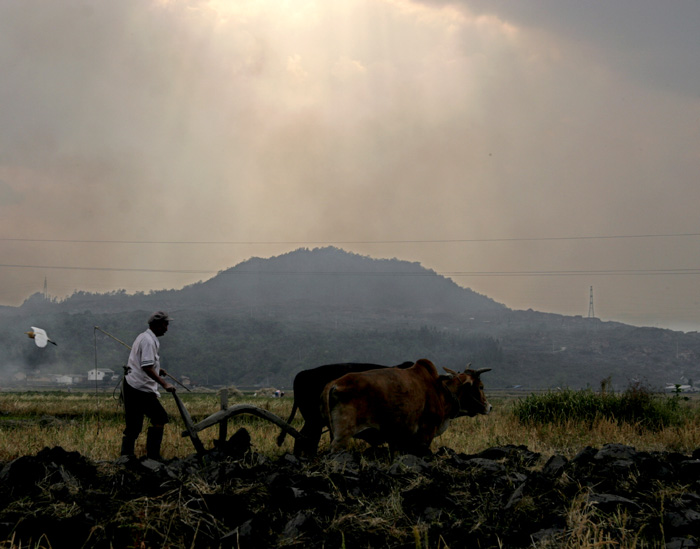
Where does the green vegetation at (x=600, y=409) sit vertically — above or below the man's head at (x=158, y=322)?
below

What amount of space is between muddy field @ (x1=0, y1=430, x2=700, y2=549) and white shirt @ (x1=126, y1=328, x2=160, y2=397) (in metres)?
2.08

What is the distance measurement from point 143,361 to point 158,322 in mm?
632

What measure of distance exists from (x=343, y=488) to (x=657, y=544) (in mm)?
2822

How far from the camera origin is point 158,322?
396 inches

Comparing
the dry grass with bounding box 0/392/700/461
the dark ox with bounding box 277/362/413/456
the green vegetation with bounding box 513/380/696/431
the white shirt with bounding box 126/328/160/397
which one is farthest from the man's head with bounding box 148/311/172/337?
the green vegetation with bounding box 513/380/696/431

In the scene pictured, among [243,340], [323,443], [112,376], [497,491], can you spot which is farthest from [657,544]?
[243,340]

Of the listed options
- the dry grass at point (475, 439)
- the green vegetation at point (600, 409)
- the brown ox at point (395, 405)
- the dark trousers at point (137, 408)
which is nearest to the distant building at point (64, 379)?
the dry grass at point (475, 439)

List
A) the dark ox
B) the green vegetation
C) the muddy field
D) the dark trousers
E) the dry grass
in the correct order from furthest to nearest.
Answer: the green vegetation < the dry grass < the dark ox < the dark trousers < the muddy field

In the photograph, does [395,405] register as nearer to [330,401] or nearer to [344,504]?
[330,401]

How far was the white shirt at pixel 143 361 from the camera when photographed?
973cm

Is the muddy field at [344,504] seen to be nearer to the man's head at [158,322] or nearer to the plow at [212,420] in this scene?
the plow at [212,420]

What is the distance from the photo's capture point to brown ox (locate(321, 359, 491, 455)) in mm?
10109

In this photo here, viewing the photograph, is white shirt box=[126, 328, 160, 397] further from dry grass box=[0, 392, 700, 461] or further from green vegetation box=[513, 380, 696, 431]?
green vegetation box=[513, 380, 696, 431]

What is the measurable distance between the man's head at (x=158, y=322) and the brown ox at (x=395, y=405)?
2.51 m
